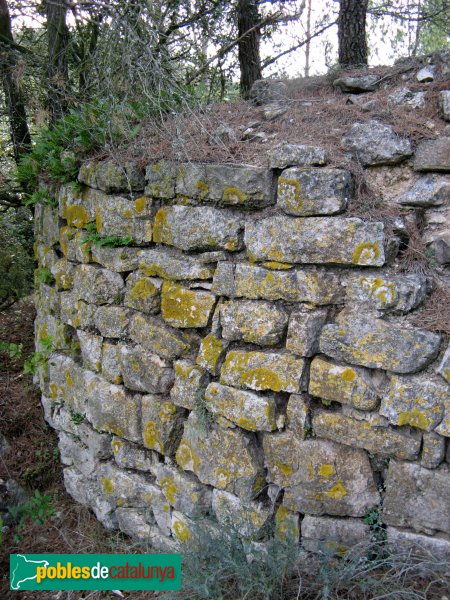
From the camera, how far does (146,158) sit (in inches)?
147

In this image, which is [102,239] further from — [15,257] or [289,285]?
[15,257]

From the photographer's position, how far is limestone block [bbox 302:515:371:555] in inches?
117

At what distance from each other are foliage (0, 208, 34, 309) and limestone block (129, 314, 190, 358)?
2446 millimetres

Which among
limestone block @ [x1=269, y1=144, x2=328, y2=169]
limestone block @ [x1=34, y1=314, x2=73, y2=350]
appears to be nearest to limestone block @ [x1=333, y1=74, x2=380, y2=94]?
limestone block @ [x1=269, y1=144, x2=328, y2=169]

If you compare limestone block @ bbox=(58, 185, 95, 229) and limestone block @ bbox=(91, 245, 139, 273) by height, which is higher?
limestone block @ bbox=(58, 185, 95, 229)

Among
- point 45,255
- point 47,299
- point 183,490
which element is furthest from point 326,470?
point 45,255

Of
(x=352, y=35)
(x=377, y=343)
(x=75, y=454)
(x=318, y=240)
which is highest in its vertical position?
(x=352, y=35)

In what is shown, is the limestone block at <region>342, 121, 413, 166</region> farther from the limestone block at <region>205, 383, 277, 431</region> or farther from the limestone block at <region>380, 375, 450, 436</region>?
the limestone block at <region>205, 383, 277, 431</region>

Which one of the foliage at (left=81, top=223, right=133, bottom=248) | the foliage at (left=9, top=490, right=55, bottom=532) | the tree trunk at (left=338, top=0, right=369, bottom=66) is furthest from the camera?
the tree trunk at (left=338, top=0, right=369, bottom=66)

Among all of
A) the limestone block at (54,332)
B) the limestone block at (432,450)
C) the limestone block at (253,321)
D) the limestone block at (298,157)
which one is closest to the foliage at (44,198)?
the limestone block at (54,332)

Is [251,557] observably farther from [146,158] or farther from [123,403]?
[146,158]

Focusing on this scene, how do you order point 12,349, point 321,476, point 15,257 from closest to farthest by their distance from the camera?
point 321,476 → point 12,349 → point 15,257

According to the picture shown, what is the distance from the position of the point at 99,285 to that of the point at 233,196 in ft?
4.32

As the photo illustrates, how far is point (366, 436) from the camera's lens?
288 cm
